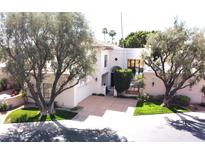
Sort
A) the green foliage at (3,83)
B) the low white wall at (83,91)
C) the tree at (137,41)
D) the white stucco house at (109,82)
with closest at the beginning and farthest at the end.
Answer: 1. the white stucco house at (109,82)
2. the low white wall at (83,91)
3. the green foliage at (3,83)
4. the tree at (137,41)

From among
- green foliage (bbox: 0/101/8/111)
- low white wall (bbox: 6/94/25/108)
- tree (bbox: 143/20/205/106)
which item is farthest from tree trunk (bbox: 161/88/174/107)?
green foliage (bbox: 0/101/8/111)

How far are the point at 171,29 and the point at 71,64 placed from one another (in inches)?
336

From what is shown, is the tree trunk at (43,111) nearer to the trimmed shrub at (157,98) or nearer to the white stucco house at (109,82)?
the white stucco house at (109,82)

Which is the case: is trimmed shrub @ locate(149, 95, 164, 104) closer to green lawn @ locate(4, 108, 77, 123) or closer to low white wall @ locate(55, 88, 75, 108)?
low white wall @ locate(55, 88, 75, 108)

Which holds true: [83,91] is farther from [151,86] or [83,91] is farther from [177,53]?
[177,53]

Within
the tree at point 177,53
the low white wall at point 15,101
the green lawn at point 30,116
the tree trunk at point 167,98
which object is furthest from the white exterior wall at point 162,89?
the low white wall at point 15,101

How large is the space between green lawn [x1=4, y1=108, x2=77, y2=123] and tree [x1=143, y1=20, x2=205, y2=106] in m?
8.67

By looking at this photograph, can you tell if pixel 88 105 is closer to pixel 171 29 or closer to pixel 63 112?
pixel 63 112

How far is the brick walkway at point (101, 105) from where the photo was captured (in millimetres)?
16173

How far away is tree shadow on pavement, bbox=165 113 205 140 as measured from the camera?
41.9 feet

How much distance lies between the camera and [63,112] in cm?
1619

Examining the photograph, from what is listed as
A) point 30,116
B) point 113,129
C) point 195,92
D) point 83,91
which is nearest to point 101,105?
point 83,91

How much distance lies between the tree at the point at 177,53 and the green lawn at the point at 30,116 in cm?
867

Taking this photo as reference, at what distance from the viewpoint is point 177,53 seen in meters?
17.3
